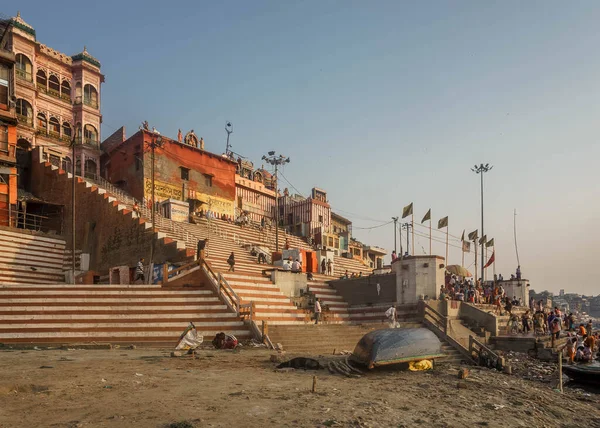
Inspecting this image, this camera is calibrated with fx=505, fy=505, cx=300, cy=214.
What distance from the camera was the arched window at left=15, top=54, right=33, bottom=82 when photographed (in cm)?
3900

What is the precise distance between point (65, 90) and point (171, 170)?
11.2 m

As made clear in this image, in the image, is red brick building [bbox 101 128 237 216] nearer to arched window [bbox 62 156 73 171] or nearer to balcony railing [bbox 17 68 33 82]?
arched window [bbox 62 156 73 171]

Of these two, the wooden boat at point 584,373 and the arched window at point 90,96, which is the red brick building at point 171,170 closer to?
the arched window at point 90,96

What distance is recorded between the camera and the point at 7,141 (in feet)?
109

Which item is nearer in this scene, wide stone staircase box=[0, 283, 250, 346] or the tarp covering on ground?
the tarp covering on ground

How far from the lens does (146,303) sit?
20.1 meters

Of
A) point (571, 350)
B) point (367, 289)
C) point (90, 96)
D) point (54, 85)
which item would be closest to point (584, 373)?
point (571, 350)

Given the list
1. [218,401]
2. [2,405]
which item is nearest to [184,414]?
[218,401]

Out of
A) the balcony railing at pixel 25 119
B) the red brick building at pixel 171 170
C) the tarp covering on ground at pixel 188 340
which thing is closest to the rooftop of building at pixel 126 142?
the red brick building at pixel 171 170

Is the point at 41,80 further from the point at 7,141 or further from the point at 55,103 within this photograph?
the point at 7,141

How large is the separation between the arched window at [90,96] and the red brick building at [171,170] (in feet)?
10.7

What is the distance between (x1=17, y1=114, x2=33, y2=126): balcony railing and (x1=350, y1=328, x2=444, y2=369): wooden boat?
114 ft

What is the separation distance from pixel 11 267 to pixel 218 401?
2450cm

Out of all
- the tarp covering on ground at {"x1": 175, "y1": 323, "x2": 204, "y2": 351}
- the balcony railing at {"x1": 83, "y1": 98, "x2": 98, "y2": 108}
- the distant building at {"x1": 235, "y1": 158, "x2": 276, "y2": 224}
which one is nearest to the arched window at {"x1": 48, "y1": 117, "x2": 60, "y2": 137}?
the balcony railing at {"x1": 83, "y1": 98, "x2": 98, "y2": 108}
